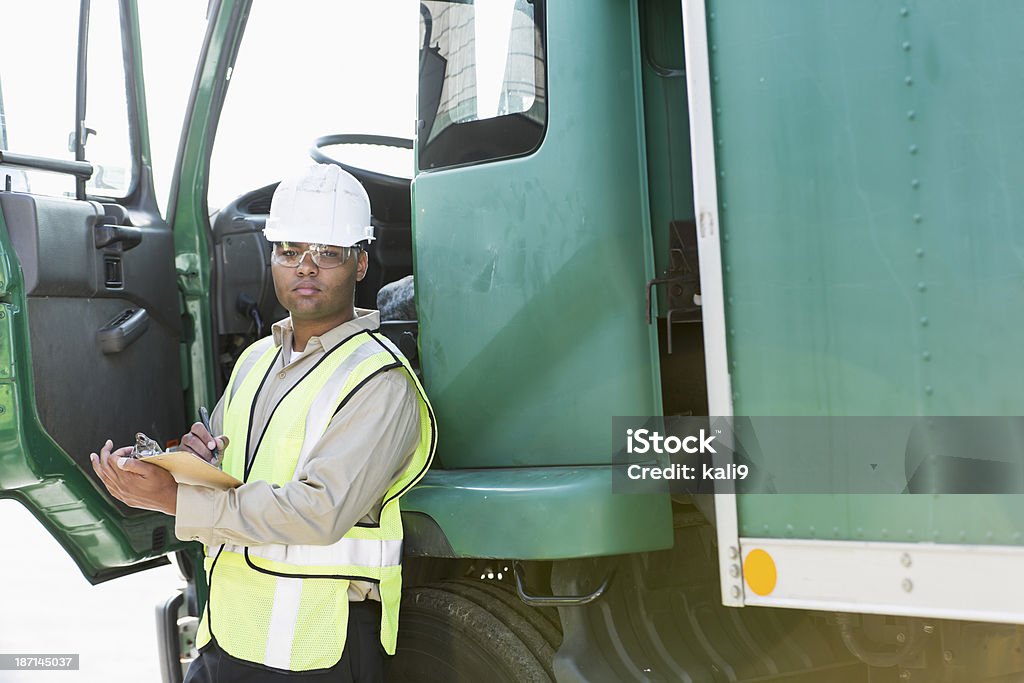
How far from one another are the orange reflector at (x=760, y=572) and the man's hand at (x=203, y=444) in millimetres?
1282

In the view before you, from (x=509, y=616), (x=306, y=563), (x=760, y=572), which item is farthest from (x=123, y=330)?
(x=760, y=572)

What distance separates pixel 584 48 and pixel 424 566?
4.44ft

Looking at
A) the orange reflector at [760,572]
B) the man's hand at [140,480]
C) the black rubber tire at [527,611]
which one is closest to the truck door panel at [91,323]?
the man's hand at [140,480]

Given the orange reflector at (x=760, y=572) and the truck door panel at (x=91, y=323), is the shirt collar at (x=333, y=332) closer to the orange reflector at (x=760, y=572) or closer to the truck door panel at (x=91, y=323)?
the truck door panel at (x=91, y=323)

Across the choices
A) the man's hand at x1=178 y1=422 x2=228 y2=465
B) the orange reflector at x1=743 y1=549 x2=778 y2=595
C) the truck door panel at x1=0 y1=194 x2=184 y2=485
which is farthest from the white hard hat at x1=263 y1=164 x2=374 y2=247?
the orange reflector at x1=743 y1=549 x2=778 y2=595

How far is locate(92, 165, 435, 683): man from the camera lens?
2326 mm

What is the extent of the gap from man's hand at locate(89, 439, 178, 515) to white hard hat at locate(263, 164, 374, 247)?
623 millimetres

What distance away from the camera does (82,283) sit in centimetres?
309

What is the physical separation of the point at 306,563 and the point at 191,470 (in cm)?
34

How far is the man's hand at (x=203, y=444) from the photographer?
2604mm

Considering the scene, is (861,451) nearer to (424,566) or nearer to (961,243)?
(961,243)

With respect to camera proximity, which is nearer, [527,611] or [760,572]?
[760,572]

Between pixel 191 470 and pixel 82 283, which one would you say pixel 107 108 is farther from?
pixel 191 470

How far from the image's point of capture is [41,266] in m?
2.94
